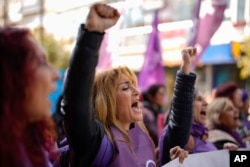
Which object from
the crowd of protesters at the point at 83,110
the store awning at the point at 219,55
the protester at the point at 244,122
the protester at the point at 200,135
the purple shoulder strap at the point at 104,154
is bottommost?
the protester at the point at 244,122

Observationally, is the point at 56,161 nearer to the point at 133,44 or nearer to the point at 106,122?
the point at 106,122

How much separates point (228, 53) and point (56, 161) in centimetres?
1793

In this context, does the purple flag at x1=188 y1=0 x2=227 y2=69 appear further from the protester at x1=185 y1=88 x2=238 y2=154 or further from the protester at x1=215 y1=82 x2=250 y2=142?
the protester at x1=185 y1=88 x2=238 y2=154

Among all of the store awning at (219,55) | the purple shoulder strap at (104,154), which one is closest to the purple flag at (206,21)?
the purple shoulder strap at (104,154)

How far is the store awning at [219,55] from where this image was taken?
65.0 feet

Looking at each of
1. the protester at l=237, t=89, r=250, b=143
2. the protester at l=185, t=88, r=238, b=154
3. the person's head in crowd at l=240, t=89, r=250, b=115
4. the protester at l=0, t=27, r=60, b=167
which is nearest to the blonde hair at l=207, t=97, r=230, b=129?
the protester at l=237, t=89, r=250, b=143

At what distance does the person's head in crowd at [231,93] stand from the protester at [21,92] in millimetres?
3895

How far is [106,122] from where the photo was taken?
2486mm

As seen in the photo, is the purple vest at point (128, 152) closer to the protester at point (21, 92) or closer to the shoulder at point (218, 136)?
the protester at point (21, 92)

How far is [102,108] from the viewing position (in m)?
2.48

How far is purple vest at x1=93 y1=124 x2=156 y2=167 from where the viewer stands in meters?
2.24

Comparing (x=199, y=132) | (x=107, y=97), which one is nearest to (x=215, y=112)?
(x=199, y=132)

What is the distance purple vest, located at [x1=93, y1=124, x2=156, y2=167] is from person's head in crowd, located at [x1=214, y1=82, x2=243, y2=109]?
9.66ft

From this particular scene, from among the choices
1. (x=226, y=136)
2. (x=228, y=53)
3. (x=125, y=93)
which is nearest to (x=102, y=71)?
(x=125, y=93)
